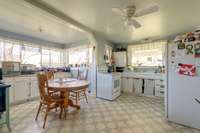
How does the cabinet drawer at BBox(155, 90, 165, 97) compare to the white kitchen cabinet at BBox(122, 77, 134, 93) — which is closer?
the cabinet drawer at BBox(155, 90, 165, 97)

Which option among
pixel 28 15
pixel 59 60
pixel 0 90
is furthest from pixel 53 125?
pixel 59 60

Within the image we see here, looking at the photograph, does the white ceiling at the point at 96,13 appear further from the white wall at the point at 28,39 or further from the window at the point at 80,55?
the window at the point at 80,55

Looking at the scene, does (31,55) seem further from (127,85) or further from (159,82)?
(159,82)

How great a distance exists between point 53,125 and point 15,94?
6.36ft

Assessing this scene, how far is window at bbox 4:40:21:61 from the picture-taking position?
12.5 ft

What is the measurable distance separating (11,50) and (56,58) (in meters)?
1.92

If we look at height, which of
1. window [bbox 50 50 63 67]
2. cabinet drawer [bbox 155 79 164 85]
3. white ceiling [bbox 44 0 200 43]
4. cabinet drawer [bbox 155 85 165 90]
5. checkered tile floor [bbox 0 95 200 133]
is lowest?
checkered tile floor [bbox 0 95 200 133]

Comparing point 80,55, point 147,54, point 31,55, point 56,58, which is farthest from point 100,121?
point 56,58

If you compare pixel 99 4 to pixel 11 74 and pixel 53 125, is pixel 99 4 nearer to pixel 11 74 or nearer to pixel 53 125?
pixel 53 125

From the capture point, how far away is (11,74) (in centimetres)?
337

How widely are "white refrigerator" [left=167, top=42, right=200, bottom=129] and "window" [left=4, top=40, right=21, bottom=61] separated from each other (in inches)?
185

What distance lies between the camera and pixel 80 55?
5.29 metres

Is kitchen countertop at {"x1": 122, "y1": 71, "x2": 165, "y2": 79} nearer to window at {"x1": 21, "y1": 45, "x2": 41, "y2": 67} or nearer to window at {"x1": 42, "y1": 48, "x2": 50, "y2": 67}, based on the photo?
window at {"x1": 42, "y1": 48, "x2": 50, "y2": 67}

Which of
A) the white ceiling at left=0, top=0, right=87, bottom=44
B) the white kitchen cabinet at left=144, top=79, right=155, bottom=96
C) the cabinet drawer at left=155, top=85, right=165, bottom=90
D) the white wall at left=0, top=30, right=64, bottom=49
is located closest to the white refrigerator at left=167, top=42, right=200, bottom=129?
the cabinet drawer at left=155, top=85, right=165, bottom=90
